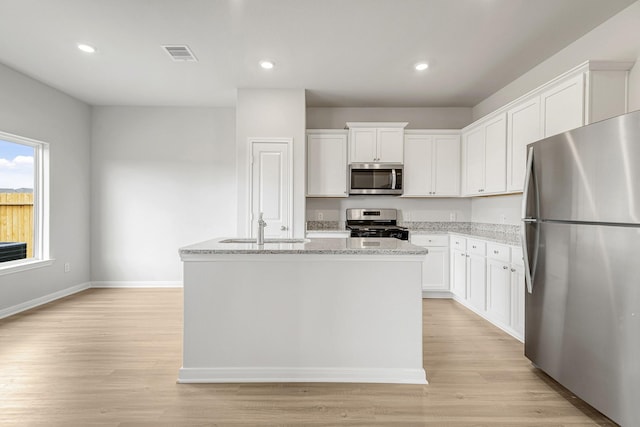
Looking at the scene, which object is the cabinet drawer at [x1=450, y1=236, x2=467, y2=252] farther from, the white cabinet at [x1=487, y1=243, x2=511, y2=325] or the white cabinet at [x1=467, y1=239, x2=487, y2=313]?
the white cabinet at [x1=487, y1=243, x2=511, y2=325]

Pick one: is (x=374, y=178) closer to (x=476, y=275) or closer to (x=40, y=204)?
(x=476, y=275)

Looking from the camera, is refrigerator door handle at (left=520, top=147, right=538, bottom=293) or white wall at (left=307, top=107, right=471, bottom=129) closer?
refrigerator door handle at (left=520, top=147, right=538, bottom=293)

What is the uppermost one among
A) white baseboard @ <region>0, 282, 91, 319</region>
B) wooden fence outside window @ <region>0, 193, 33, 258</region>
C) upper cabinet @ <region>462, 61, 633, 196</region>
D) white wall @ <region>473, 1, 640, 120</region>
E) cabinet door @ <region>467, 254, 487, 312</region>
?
white wall @ <region>473, 1, 640, 120</region>

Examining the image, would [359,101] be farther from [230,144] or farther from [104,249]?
[104,249]

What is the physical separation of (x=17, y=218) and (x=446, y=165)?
18.6 feet

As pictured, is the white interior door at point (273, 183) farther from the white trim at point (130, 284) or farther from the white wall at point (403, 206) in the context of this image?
the white trim at point (130, 284)

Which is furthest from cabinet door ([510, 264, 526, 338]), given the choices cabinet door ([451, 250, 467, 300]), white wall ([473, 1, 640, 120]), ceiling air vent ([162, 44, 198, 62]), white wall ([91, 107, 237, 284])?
white wall ([91, 107, 237, 284])

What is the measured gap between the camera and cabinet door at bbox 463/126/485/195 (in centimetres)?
425

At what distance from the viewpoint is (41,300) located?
14.1 ft

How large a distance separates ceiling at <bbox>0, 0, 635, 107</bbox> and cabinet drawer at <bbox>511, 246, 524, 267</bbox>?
193 cm

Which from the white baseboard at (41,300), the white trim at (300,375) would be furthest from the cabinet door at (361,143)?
the white baseboard at (41,300)

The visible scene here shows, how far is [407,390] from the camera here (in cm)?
225

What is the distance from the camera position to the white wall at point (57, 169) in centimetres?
388

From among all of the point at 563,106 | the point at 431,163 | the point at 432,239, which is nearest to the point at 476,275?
the point at 432,239
